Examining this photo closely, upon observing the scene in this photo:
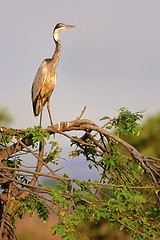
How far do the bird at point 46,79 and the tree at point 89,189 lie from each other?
166 cm

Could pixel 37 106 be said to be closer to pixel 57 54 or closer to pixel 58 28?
pixel 57 54

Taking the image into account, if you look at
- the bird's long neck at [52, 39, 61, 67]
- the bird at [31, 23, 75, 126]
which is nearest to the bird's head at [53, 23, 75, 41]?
the bird at [31, 23, 75, 126]

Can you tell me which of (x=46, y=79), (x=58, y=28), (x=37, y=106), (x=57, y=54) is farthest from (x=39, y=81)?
(x=58, y=28)

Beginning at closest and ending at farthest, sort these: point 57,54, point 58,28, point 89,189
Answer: point 89,189
point 57,54
point 58,28

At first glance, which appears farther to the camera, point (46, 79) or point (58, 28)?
point (58, 28)

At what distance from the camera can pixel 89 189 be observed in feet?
16.0

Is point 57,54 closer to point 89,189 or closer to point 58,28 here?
point 58,28

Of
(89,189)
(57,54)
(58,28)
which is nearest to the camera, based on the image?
(89,189)

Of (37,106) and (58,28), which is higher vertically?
(58,28)

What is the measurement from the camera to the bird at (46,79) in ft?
25.2

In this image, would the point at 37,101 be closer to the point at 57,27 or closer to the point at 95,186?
the point at 57,27

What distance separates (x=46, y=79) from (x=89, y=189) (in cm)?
349

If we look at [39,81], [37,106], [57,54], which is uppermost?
[57,54]

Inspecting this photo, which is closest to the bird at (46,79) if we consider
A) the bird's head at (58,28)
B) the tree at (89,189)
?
the bird's head at (58,28)
